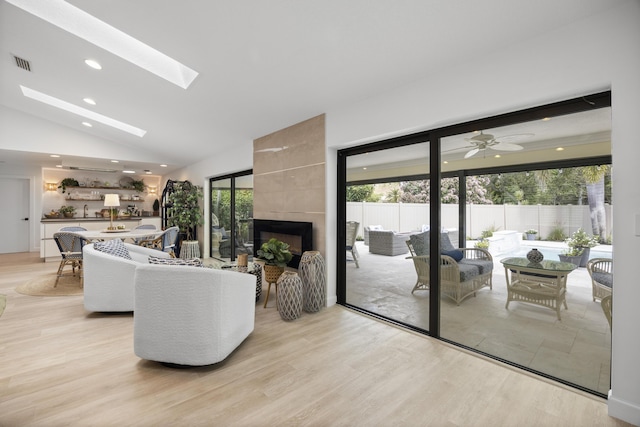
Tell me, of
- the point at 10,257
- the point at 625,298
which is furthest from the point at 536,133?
the point at 10,257

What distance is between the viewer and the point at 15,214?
7.82m

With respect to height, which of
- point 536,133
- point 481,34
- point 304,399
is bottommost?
point 304,399

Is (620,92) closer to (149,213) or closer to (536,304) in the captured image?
(536,304)

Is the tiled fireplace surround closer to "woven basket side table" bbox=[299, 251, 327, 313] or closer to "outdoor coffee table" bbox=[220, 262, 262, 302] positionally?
"woven basket side table" bbox=[299, 251, 327, 313]

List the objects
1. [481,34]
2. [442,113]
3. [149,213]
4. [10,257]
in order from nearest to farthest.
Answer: [481,34], [442,113], [10,257], [149,213]

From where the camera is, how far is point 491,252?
264 cm

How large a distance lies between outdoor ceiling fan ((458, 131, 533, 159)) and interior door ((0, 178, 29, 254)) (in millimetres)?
10561

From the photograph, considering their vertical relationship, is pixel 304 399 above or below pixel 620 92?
below

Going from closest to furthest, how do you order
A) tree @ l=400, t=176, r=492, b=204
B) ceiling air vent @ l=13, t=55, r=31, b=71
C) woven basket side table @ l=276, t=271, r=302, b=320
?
1. tree @ l=400, t=176, r=492, b=204
2. woven basket side table @ l=276, t=271, r=302, b=320
3. ceiling air vent @ l=13, t=55, r=31, b=71

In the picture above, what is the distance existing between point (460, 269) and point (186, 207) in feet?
21.0

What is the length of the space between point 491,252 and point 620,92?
4.62 feet

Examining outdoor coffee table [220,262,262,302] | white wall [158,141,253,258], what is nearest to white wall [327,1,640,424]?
outdoor coffee table [220,262,262,302]

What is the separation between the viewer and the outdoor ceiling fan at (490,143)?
7.80ft

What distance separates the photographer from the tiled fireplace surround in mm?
3838
